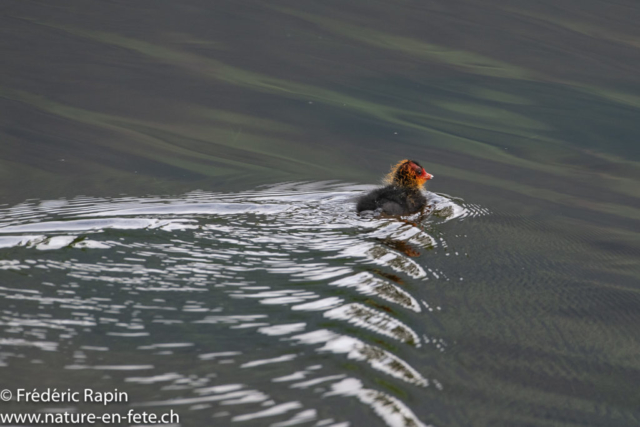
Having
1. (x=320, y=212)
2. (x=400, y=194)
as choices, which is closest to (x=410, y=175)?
(x=400, y=194)

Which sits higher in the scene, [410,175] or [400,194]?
[410,175]

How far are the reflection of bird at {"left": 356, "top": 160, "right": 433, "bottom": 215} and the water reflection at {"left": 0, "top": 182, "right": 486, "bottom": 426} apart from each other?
20 centimetres

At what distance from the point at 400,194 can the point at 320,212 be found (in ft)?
2.36

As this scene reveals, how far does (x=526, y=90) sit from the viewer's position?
314 inches

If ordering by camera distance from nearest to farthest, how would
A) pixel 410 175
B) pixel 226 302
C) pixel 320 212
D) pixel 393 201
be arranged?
pixel 226 302
pixel 320 212
pixel 393 201
pixel 410 175

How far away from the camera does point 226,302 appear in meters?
3.39

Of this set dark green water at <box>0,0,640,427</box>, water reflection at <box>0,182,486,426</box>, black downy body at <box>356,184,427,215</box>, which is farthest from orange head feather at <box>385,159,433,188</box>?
water reflection at <box>0,182,486,426</box>

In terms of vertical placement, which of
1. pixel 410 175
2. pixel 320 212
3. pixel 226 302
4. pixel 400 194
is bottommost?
pixel 226 302

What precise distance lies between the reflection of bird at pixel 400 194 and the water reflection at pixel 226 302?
201 millimetres

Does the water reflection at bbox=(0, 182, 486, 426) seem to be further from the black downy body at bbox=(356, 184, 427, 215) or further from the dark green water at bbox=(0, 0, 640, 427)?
the black downy body at bbox=(356, 184, 427, 215)

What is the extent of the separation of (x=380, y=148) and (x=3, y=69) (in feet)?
13.6

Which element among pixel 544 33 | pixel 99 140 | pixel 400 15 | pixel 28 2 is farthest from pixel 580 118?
pixel 28 2

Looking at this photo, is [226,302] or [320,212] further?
[320,212]

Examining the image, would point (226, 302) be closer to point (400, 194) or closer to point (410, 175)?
point (400, 194)
